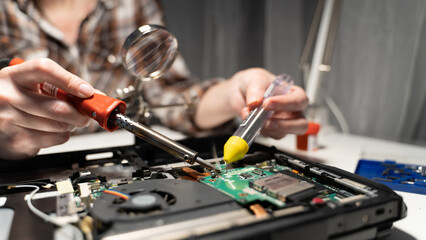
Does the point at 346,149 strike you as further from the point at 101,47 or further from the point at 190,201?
the point at 101,47

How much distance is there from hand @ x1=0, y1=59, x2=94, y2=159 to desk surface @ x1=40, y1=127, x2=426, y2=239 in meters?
0.18

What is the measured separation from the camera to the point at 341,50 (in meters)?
1.18

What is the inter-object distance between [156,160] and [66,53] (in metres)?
0.75

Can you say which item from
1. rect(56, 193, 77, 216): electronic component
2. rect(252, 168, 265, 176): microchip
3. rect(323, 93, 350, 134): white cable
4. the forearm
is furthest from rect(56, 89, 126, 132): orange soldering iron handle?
rect(323, 93, 350, 134): white cable

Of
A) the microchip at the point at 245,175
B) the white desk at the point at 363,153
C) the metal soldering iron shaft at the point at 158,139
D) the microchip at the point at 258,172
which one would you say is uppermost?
the metal soldering iron shaft at the point at 158,139

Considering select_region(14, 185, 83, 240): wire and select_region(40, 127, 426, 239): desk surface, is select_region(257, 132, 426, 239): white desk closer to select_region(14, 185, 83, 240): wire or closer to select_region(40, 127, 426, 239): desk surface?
select_region(40, 127, 426, 239): desk surface

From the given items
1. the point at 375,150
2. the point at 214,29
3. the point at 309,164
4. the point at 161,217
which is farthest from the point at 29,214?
the point at 214,29

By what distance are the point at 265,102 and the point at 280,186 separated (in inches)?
10.4

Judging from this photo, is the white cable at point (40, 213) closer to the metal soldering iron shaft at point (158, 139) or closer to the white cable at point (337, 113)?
the metal soldering iron shaft at point (158, 139)

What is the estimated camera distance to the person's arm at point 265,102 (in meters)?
0.69

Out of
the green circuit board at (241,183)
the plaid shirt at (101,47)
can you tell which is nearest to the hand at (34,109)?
the green circuit board at (241,183)

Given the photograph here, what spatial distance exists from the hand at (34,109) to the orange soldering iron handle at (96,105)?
0.01 metres

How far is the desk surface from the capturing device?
0.55m

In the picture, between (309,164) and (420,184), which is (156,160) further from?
(420,184)
